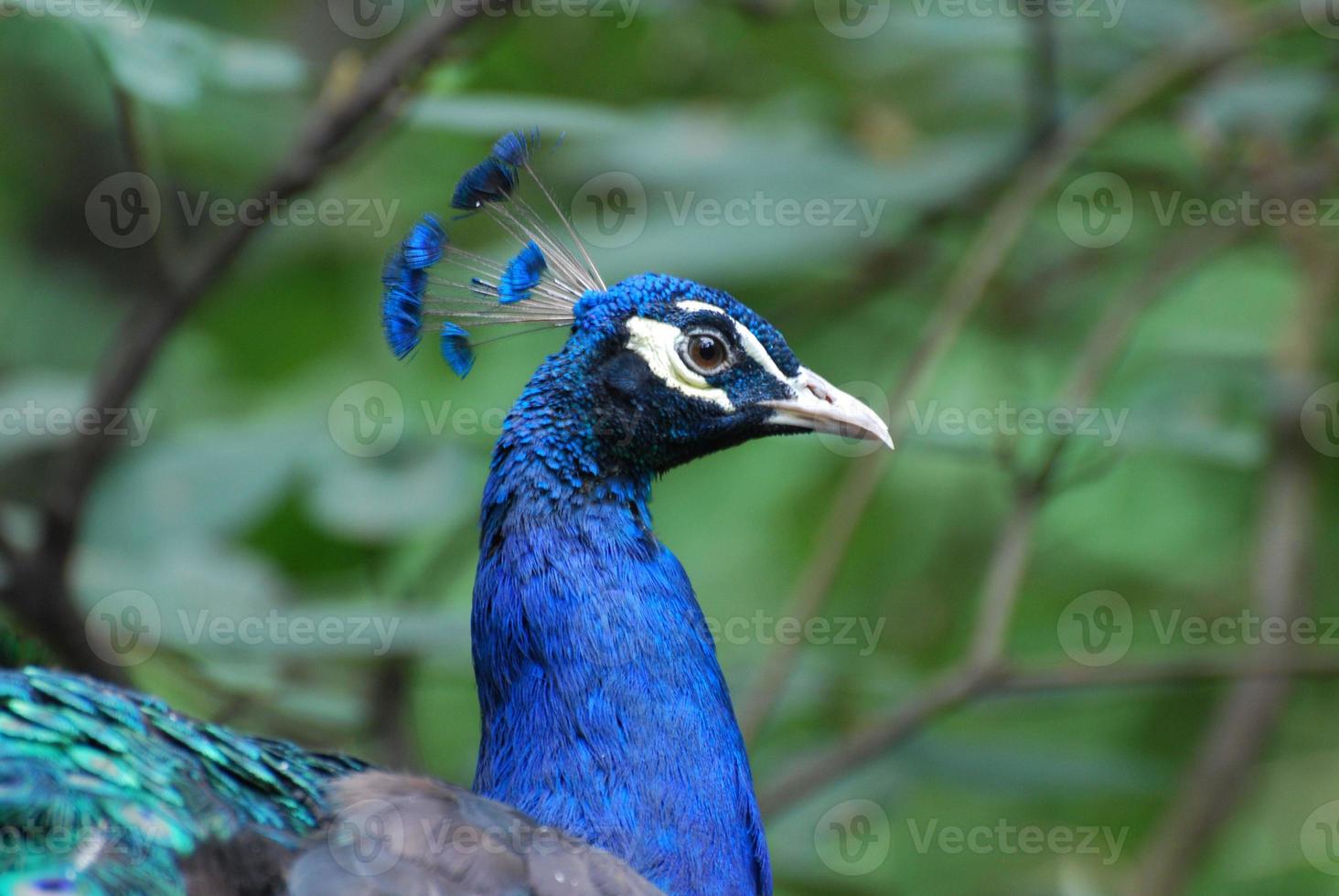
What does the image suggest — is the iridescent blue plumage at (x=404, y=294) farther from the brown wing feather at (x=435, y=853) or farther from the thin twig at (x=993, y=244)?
the thin twig at (x=993, y=244)

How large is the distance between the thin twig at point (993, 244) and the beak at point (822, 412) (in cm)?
54

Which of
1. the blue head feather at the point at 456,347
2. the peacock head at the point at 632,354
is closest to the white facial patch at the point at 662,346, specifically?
the peacock head at the point at 632,354

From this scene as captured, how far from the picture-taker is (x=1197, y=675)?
2.68 metres

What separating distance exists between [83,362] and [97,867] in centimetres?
288

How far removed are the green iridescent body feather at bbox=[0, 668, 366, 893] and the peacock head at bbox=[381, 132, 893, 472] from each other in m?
0.60

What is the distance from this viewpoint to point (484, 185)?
217 cm

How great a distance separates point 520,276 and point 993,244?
3.61ft

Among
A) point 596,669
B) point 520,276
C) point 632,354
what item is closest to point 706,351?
point 632,354

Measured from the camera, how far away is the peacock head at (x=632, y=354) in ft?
6.88

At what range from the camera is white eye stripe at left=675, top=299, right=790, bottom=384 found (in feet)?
6.97

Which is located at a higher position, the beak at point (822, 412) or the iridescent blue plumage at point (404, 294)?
the beak at point (822, 412)

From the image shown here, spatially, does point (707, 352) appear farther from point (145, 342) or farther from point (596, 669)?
point (145, 342)

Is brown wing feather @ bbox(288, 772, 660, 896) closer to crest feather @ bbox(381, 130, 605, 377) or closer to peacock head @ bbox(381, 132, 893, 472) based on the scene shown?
peacock head @ bbox(381, 132, 893, 472)

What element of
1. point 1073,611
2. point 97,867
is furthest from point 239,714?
point 1073,611
